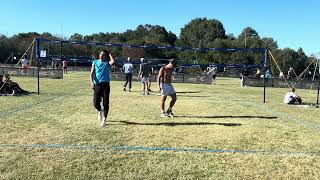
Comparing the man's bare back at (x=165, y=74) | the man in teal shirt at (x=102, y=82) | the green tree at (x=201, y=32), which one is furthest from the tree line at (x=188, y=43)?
the man in teal shirt at (x=102, y=82)

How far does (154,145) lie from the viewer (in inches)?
366

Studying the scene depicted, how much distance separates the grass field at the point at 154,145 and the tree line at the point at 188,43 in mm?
23277

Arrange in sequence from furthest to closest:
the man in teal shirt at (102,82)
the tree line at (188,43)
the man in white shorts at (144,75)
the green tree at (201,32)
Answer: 1. the green tree at (201,32)
2. the tree line at (188,43)
3. the man in white shorts at (144,75)
4. the man in teal shirt at (102,82)

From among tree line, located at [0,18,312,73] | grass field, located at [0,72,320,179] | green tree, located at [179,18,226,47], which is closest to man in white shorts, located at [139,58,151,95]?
grass field, located at [0,72,320,179]

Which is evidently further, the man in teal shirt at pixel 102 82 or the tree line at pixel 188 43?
the tree line at pixel 188 43

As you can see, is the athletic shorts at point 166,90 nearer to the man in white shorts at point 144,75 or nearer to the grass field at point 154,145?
the grass field at point 154,145

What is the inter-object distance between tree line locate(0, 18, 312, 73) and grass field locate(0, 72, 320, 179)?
76.4ft

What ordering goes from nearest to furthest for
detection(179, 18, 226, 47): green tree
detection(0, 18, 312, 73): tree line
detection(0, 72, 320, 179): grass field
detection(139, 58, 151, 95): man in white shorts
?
detection(0, 72, 320, 179): grass field, detection(139, 58, 151, 95): man in white shorts, detection(0, 18, 312, 73): tree line, detection(179, 18, 226, 47): green tree

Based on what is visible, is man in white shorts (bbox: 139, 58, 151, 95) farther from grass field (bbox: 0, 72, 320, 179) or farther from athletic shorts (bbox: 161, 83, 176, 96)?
athletic shorts (bbox: 161, 83, 176, 96)

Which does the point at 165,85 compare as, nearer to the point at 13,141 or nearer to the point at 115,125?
the point at 115,125

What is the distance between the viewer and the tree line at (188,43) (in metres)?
67.1

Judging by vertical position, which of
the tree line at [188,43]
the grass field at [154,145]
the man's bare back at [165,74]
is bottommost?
the grass field at [154,145]

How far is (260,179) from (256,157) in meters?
1.24

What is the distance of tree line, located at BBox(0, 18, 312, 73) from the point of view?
220 ft
